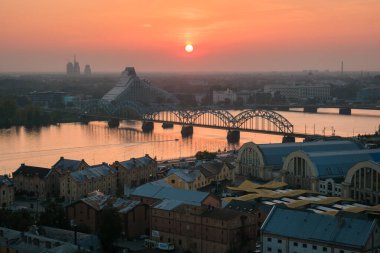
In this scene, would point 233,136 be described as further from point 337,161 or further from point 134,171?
point 337,161

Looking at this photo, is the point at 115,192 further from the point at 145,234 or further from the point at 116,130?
the point at 116,130

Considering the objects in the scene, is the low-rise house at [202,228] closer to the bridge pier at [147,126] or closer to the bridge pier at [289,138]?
the bridge pier at [289,138]

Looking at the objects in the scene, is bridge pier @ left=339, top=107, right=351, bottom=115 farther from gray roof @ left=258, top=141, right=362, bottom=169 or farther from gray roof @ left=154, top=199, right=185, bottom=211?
gray roof @ left=154, top=199, right=185, bottom=211

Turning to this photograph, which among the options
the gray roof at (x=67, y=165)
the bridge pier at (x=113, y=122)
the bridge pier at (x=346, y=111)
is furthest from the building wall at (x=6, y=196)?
the bridge pier at (x=346, y=111)

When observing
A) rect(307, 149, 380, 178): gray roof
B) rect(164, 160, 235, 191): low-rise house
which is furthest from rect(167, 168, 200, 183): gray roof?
rect(307, 149, 380, 178): gray roof

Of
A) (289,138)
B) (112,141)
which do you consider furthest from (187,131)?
(289,138)
